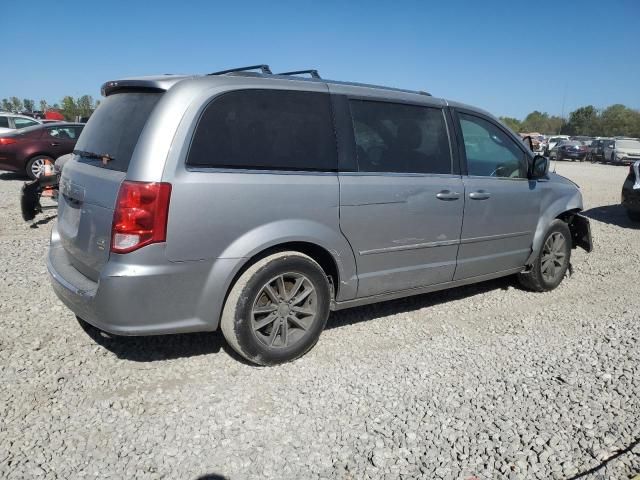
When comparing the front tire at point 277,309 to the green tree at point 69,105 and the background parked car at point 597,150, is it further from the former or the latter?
the green tree at point 69,105

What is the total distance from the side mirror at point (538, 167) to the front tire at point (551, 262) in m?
0.57

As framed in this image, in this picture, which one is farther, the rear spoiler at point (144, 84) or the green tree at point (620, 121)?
the green tree at point (620, 121)

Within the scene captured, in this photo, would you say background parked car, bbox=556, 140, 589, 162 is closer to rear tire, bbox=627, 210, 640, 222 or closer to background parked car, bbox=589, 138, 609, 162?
background parked car, bbox=589, 138, 609, 162

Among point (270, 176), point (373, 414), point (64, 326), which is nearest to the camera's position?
point (373, 414)

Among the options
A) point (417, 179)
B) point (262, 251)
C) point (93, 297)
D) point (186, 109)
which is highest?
point (186, 109)

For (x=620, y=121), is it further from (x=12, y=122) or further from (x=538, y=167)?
(x=538, y=167)

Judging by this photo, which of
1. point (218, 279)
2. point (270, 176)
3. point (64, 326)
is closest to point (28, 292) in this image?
point (64, 326)

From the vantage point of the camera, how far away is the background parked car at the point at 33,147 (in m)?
12.0

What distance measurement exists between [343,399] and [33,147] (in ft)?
39.4

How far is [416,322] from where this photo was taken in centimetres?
435

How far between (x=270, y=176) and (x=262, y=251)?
0.48 meters

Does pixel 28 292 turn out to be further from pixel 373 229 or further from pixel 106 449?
pixel 373 229

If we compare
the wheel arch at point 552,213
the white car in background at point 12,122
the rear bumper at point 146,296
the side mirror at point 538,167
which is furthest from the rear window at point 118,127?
the white car in background at point 12,122

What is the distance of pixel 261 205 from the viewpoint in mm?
3133
